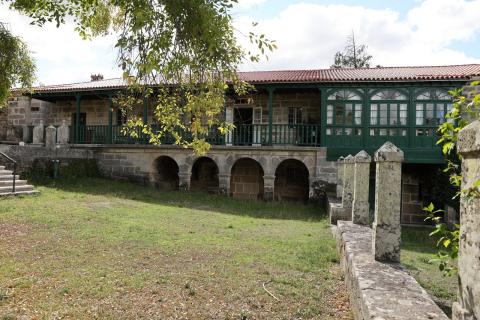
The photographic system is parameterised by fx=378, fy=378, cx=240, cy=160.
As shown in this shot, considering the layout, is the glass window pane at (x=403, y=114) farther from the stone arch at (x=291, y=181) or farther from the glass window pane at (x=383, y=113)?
the stone arch at (x=291, y=181)

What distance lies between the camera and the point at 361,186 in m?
5.73

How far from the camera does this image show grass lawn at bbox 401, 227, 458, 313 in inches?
182

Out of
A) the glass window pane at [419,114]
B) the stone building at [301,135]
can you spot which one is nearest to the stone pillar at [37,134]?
the stone building at [301,135]

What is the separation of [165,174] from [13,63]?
976 centimetres

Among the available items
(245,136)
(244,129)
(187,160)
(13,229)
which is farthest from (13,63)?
(245,136)

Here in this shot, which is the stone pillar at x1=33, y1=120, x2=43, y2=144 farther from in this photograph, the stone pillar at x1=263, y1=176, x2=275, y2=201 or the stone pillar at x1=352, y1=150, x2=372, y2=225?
the stone pillar at x1=352, y1=150, x2=372, y2=225

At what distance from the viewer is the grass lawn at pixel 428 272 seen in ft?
15.2

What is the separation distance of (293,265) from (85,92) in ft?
46.6

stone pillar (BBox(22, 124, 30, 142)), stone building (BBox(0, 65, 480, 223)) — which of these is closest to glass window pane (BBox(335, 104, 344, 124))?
stone building (BBox(0, 65, 480, 223))

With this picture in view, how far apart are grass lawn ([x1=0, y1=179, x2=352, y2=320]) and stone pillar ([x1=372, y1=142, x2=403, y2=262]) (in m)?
0.78

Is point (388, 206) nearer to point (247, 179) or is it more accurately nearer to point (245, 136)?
point (245, 136)

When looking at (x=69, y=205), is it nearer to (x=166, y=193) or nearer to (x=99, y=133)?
(x=166, y=193)

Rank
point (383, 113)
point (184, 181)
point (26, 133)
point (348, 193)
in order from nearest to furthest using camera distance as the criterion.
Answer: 1. point (348, 193)
2. point (383, 113)
3. point (184, 181)
4. point (26, 133)

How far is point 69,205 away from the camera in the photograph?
30.2ft
